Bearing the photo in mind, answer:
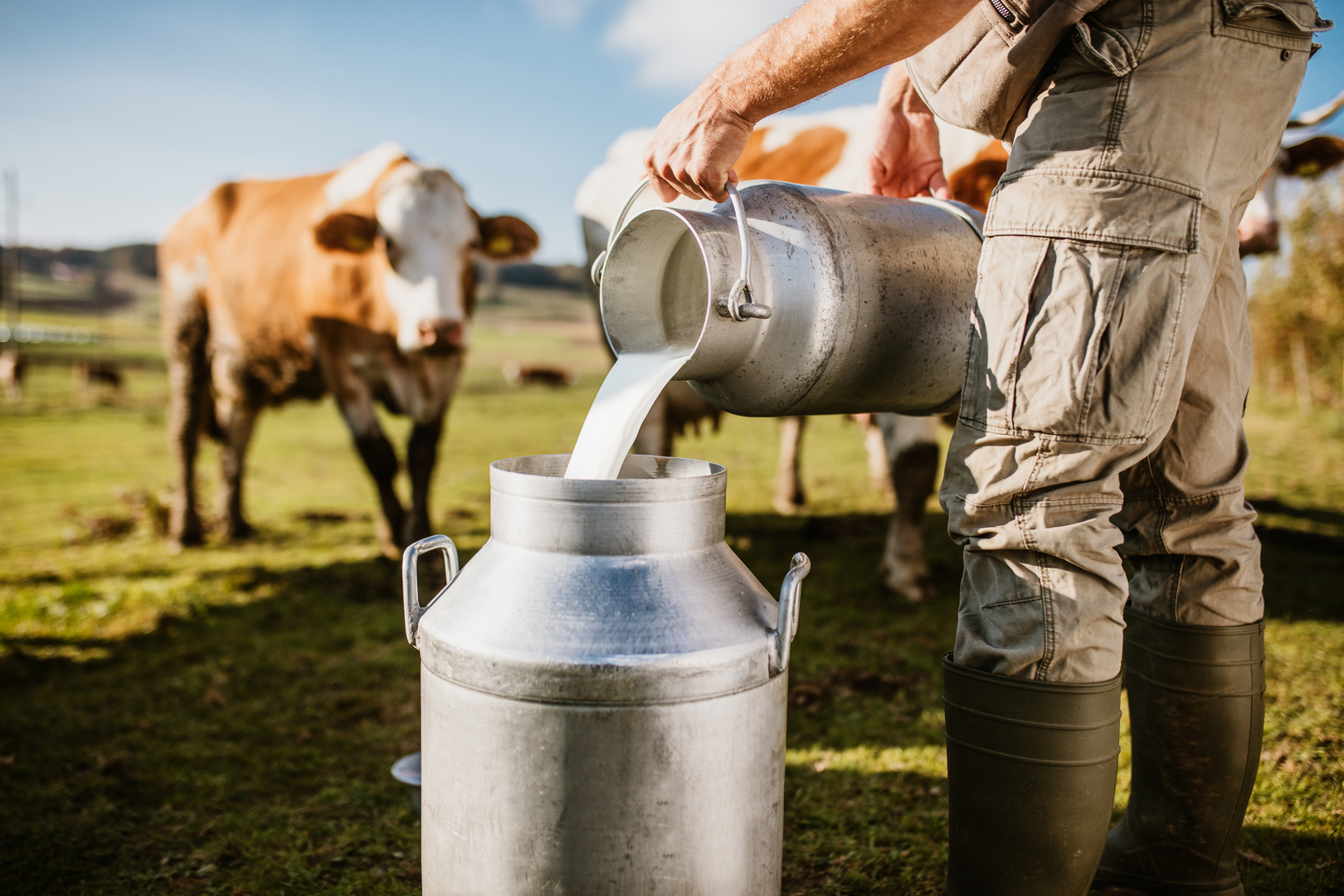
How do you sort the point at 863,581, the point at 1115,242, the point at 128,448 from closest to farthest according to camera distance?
1. the point at 1115,242
2. the point at 863,581
3. the point at 128,448

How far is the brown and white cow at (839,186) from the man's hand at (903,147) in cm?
Answer: 104

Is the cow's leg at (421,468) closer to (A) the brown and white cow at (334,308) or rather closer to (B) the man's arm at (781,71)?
(A) the brown and white cow at (334,308)

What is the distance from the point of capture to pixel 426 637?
54.7 inches

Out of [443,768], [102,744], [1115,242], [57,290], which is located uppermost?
[57,290]

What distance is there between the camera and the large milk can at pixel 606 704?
123cm

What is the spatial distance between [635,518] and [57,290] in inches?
1556

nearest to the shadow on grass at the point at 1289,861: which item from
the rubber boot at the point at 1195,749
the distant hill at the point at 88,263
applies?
the rubber boot at the point at 1195,749

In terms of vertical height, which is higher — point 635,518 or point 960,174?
point 960,174

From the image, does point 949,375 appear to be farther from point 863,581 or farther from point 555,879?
point 863,581

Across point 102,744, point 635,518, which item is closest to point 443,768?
point 635,518

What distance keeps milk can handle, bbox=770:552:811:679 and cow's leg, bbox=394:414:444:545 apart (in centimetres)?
370

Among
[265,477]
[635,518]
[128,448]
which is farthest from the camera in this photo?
[128,448]

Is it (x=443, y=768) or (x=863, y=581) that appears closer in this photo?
(x=443, y=768)

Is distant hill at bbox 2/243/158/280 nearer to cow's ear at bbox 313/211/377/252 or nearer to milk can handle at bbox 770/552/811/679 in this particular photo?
cow's ear at bbox 313/211/377/252
